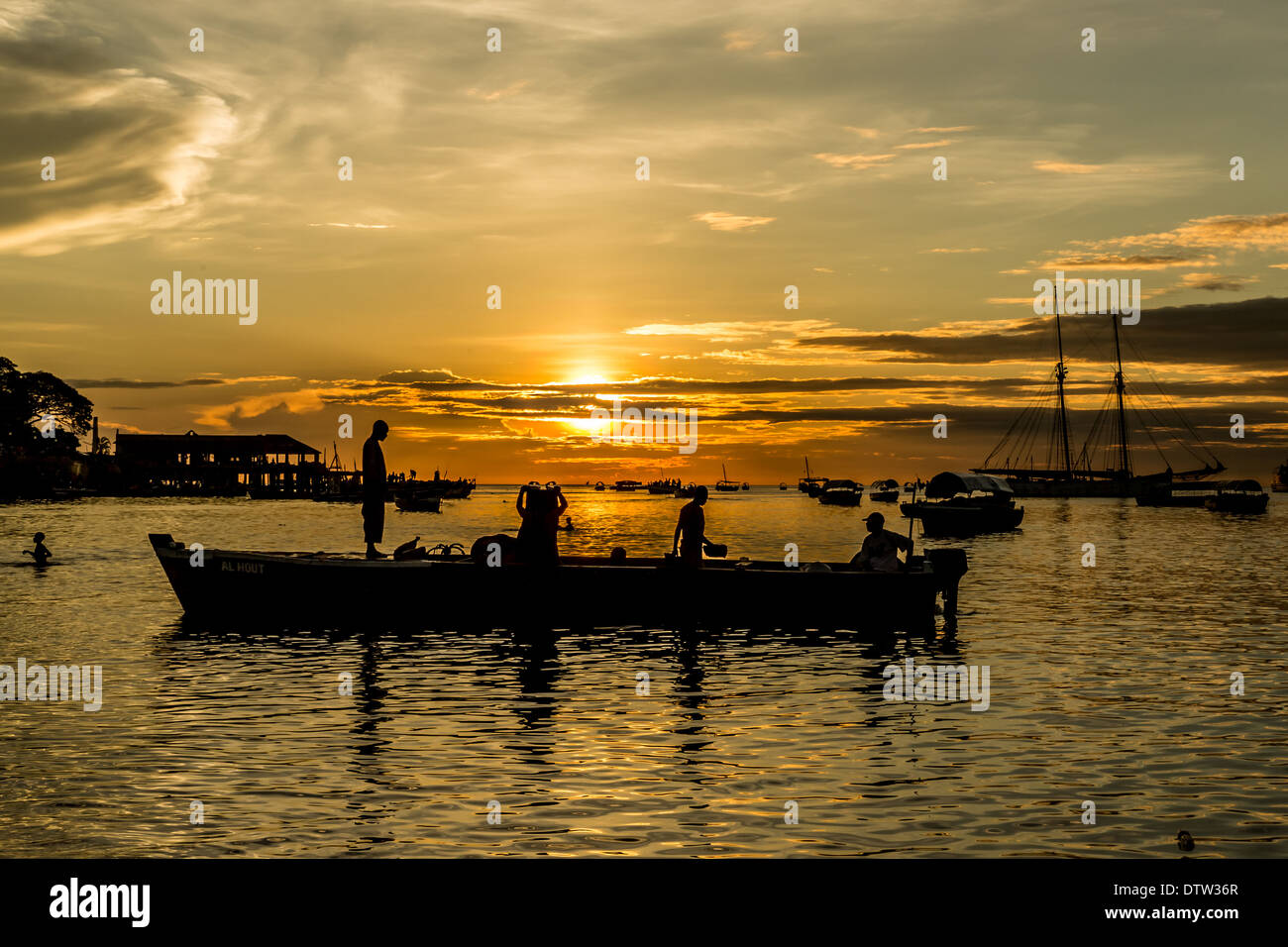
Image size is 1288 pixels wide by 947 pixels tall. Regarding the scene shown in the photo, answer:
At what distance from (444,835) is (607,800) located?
6.06ft

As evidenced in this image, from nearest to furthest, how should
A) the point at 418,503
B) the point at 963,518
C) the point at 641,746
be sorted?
1. the point at 641,746
2. the point at 963,518
3. the point at 418,503

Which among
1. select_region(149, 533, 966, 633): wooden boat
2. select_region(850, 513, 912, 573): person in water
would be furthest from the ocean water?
select_region(850, 513, 912, 573): person in water

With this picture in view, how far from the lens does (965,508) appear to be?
262ft

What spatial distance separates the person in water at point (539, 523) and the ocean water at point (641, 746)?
1.90 m

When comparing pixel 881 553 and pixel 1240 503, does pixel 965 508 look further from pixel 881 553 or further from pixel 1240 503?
pixel 1240 503

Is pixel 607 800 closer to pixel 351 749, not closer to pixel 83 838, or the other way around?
pixel 351 749

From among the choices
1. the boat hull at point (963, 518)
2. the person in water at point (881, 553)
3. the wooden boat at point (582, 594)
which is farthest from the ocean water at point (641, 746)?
the boat hull at point (963, 518)

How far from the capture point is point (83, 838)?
9.66 m

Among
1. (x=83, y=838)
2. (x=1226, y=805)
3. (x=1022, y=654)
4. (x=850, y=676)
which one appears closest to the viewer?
(x=83, y=838)

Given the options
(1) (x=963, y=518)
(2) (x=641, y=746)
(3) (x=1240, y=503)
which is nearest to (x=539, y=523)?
(2) (x=641, y=746)

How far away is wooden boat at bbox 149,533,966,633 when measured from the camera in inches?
926

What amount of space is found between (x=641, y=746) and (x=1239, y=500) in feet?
435

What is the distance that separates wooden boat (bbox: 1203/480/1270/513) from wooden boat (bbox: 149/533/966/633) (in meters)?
117
